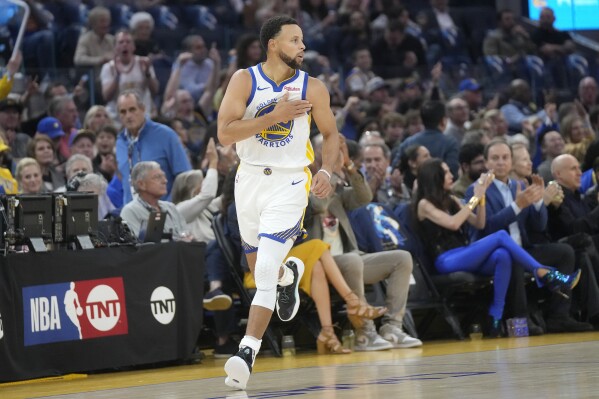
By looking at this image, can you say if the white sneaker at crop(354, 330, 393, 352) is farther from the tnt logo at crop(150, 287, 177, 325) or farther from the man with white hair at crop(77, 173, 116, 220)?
the man with white hair at crop(77, 173, 116, 220)

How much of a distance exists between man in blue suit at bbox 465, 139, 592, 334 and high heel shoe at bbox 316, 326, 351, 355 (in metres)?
2.01

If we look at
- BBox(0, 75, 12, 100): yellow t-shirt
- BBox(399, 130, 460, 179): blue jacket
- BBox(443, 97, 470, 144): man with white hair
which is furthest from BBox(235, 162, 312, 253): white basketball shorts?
BBox(443, 97, 470, 144): man with white hair

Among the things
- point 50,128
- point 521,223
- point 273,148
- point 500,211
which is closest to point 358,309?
point 500,211

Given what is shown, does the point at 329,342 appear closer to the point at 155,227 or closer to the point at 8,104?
the point at 155,227

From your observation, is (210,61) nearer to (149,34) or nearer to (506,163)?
(149,34)

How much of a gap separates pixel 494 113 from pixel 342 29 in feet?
13.2

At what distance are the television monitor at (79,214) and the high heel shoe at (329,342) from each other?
1986mm

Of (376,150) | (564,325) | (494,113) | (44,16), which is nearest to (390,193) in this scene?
(376,150)

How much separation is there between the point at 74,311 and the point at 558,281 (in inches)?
172

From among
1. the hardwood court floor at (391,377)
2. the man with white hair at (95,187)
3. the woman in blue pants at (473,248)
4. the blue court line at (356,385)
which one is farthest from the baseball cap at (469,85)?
the blue court line at (356,385)

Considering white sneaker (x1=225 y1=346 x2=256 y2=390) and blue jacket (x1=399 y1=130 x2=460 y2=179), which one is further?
blue jacket (x1=399 y1=130 x2=460 y2=179)

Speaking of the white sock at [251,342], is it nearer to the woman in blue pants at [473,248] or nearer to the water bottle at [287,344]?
the water bottle at [287,344]

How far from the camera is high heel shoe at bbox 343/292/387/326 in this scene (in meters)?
9.12

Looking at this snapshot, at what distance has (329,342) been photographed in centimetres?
903
